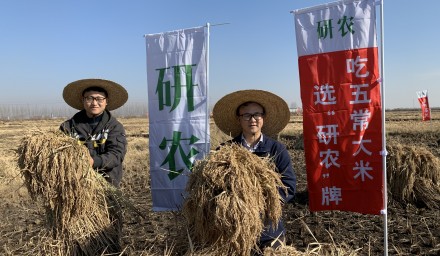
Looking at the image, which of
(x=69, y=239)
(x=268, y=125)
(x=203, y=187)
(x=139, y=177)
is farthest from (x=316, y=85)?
(x=139, y=177)

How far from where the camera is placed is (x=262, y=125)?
3484 mm

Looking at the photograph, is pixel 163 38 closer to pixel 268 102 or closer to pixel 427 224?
pixel 268 102

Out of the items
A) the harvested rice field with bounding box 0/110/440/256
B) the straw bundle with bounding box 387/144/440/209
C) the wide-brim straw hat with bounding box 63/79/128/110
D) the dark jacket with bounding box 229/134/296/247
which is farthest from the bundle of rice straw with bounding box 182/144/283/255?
the straw bundle with bounding box 387/144/440/209

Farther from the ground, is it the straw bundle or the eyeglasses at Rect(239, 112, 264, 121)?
the eyeglasses at Rect(239, 112, 264, 121)

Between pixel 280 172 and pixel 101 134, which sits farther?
pixel 101 134

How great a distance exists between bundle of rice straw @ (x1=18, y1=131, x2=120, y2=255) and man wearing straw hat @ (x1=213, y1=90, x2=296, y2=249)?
1343mm

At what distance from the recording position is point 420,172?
682cm

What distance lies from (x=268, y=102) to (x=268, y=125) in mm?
355

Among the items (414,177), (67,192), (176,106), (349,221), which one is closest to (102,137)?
(67,192)

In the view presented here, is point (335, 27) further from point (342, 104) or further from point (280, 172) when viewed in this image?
point (280, 172)

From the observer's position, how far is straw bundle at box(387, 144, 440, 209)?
21.8 feet

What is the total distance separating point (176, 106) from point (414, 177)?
4.84 m

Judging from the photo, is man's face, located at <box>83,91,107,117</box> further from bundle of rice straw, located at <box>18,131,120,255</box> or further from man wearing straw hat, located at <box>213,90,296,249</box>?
man wearing straw hat, located at <box>213,90,296,249</box>

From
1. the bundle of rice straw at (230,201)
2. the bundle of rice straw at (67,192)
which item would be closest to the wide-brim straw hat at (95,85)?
the bundle of rice straw at (67,192)
